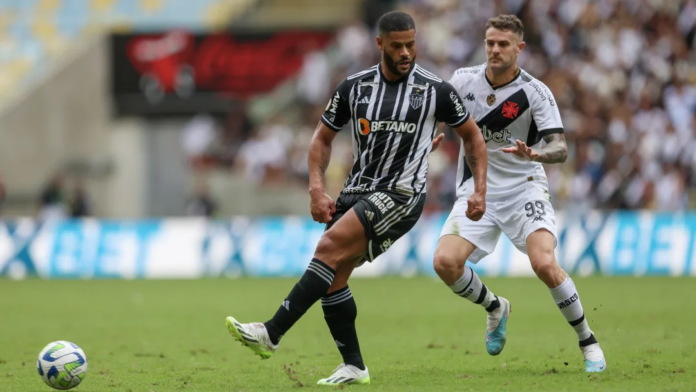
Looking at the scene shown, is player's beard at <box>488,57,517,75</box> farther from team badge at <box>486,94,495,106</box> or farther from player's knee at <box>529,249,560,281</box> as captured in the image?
player's knee at <box>529,249,560,281</box>

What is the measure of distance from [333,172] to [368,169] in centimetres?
1599

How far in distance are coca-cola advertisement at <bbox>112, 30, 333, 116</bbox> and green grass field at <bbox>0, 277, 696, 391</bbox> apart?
9621mm

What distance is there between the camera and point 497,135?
840 cm

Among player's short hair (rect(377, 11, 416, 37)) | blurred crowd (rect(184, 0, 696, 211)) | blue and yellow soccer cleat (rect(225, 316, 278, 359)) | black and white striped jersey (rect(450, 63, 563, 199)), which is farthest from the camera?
blurred crowd (rect(184, 0, 696, 211))

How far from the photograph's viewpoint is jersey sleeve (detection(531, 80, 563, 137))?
8086 mm

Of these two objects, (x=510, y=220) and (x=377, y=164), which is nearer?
(x=377, y=164)

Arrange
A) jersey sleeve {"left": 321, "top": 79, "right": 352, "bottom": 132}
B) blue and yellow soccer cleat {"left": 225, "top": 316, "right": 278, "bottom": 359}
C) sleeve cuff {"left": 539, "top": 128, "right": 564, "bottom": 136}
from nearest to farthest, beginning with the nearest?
blue and yellow soccer cleat {"left": 225, "top": 316, "right": 278, "bottom": 359}, jersey sleeve {"left": 321, "top": 79, "right": 352, "bottom": 132}, sleeve cuff {"left": 539, "top": 128, "right": 564, "bottom": 136}

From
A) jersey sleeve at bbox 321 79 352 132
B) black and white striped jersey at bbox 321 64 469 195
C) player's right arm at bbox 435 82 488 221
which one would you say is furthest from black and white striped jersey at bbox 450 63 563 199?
jersey sleeve at bbox 321 79 352 132

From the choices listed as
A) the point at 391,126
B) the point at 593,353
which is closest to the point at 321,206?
the point at 391,126

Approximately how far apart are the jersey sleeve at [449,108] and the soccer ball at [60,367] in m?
3.16

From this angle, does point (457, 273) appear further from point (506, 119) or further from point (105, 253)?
point (105, 253)

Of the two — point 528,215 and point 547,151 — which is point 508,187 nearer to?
point 528,215

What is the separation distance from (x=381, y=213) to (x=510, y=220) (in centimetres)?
160

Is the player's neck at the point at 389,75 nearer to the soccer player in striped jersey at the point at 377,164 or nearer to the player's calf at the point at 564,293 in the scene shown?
the soccer player in striped jersey at the point at 377,164
